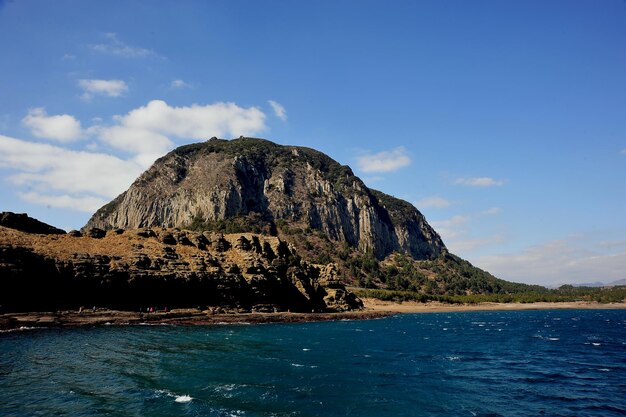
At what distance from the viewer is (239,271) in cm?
10319

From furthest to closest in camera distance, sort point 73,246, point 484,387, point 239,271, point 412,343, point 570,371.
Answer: point 239,271, point 73,246, point 412,343, point 570,371, point 484,387

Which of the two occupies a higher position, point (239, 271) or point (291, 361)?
point (239, 271)

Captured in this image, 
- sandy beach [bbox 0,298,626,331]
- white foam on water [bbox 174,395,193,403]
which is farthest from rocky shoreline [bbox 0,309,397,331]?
white foam on water [bbox 174,395,193,403]

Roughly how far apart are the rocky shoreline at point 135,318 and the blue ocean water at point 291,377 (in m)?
5.57

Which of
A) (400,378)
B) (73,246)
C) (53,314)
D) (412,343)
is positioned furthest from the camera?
(73,246)

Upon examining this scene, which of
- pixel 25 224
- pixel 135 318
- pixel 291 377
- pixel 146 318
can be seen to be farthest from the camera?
pixel 25 224

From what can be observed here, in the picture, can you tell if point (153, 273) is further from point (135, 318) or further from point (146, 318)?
point (135, 318)

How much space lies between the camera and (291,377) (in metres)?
37.0

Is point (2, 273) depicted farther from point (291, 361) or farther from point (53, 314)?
point (291, 361)

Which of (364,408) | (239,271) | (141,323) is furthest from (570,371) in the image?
(239,271)

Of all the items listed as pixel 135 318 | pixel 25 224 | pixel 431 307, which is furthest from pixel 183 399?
pixel 431 307

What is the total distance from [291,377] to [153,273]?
60.0m

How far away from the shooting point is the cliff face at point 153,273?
241ft

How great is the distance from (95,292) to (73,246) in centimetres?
1185
